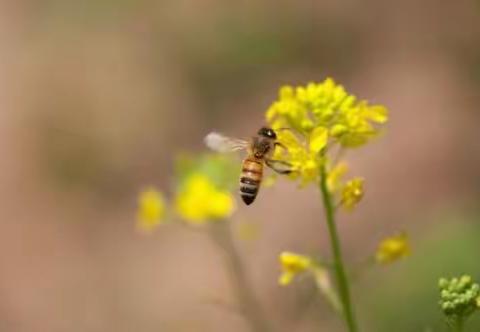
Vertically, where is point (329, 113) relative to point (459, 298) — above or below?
above

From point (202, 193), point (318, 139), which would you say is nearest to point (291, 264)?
point (318, 139)

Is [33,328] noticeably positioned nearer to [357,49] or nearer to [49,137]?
[49,137]

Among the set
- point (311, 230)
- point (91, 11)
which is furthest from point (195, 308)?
point (91, 11)

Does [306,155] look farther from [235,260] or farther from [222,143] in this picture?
[235,260]

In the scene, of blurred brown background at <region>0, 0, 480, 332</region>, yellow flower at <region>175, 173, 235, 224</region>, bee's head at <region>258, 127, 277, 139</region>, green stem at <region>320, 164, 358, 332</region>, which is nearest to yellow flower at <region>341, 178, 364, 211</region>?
green stem at <region>320, 164, 358, 332</region>

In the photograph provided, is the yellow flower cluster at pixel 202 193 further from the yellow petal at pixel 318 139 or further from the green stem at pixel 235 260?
the yellow petal at pixel 318 139

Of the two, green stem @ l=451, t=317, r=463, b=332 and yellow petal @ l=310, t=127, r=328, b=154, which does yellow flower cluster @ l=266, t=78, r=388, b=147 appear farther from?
green stem @ l=451, t=317, r=463, b=332
